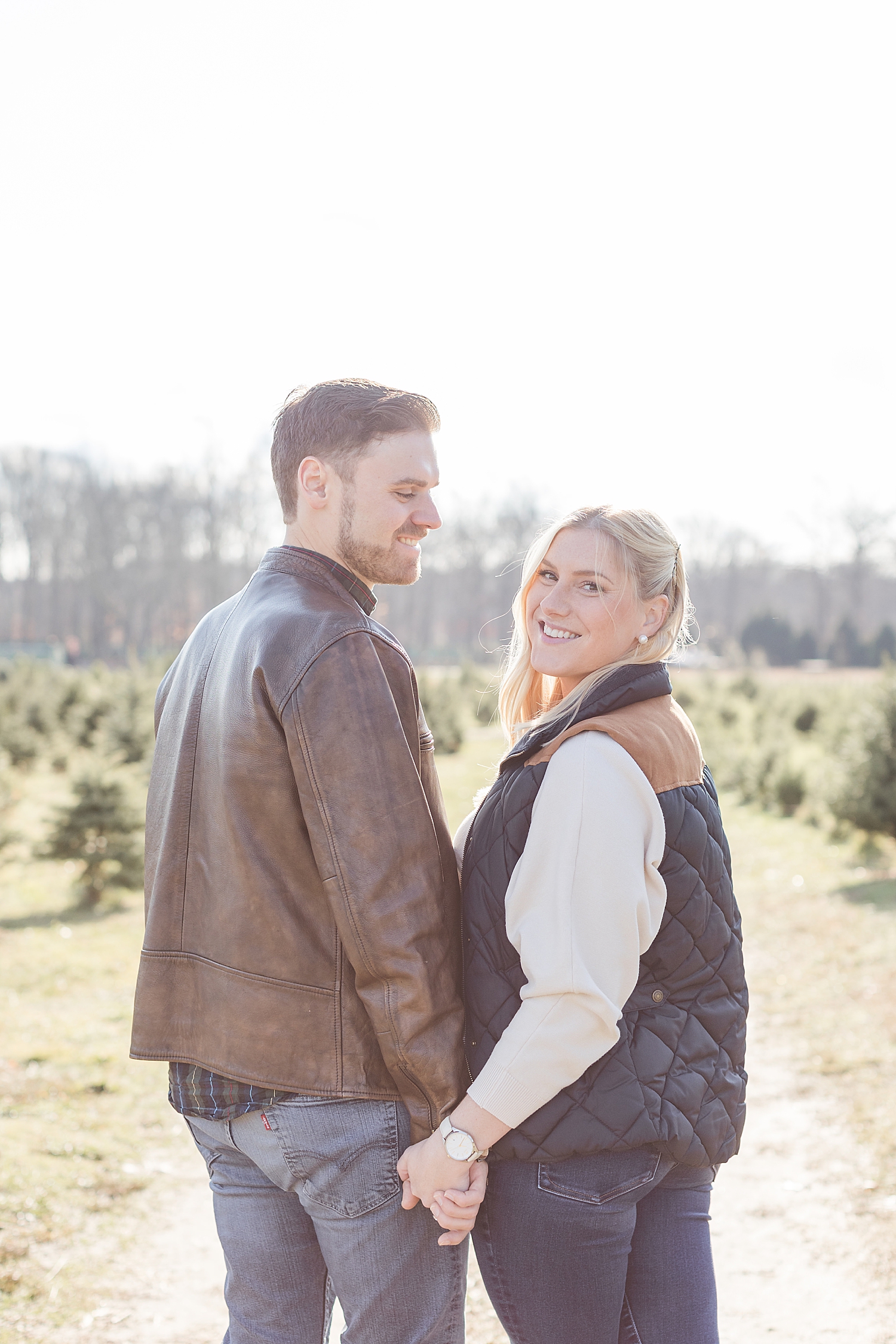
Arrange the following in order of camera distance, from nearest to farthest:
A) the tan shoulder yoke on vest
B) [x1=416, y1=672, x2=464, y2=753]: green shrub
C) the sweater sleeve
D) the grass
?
the sweater sleeve < the tan shoulder yoke on vest < the grass < [x1=416, y1=672, x2=464, y2=753]: green shrub

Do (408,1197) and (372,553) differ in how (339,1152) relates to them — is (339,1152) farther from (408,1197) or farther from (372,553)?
(372,553)

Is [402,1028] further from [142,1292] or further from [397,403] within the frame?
[142,1292]

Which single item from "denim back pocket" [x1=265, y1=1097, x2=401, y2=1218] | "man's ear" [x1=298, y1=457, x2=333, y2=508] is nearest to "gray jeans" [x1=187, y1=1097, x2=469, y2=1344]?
"denim back pocket" [x1=265, y1=1097, x2=401, y2=1218]

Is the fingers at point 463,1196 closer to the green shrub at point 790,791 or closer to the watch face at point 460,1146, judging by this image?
the watch face at point 460,1146

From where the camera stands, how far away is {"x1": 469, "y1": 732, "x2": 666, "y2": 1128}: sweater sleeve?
1802mm

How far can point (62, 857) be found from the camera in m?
9.47

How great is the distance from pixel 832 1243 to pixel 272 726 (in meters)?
3.33

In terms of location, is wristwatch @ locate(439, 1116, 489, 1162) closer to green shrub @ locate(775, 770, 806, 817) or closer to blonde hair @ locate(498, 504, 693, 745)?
blonde hair @ locate(498, 504, 693, 745)

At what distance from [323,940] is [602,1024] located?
53 cm

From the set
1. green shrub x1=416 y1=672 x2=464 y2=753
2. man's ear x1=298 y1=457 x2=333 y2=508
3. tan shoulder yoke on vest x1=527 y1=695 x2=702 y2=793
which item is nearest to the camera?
tan shoulder yoke on vest x1=527 y1=695 x2=702 y2=793

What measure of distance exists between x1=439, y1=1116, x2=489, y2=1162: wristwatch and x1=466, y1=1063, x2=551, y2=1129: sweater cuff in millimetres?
62

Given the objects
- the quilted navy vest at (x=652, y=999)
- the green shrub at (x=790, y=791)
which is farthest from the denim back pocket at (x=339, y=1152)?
the green shrub at (x=790, y=791)

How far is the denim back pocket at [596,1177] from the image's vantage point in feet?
6.14

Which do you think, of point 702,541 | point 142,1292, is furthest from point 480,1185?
point 702,541
